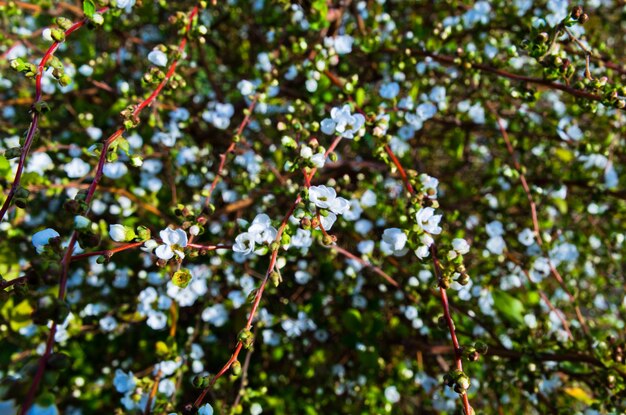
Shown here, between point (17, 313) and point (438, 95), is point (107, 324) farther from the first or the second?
point (438, 95)

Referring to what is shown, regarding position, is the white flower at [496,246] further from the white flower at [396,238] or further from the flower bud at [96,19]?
the flower bud at [96,19]

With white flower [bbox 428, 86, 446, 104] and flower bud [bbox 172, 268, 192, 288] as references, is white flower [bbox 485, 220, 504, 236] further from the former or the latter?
flower bud [bbox 172, 268, 192, 288]

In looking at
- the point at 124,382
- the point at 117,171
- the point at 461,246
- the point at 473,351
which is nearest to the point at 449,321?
the point at 473,351

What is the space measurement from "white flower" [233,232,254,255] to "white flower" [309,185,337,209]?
247 millimetres

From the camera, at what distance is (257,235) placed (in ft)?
4.95

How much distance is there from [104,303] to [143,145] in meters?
0.95

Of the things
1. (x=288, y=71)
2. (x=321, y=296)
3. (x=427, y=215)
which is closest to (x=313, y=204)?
(x=427, y=215)

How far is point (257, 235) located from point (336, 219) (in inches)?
22.2

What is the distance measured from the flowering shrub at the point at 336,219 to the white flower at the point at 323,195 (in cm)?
36

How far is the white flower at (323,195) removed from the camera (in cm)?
147

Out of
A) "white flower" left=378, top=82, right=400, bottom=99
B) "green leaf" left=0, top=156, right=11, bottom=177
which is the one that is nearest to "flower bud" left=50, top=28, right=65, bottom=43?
"green leaf" left=0, top=156, right=11, bottom=177

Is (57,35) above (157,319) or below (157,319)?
above

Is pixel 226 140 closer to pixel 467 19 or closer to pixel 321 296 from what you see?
pixel 321 296

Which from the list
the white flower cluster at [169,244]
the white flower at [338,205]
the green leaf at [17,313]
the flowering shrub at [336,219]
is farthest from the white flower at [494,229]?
the green leaf at [17,313]
